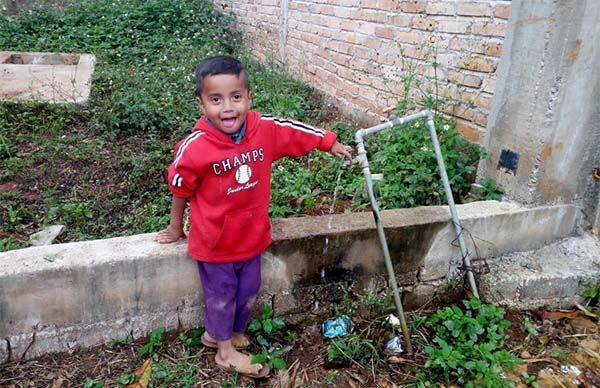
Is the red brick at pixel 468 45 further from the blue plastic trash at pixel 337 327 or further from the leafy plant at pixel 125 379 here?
the leafy plant at pixel 125 379

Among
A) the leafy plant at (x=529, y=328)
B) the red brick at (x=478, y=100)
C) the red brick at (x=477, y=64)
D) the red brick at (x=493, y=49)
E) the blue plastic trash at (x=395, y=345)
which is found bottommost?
the blue plastic trash at (x=395, y=345)

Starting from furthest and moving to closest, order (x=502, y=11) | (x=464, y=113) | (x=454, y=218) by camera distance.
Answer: (x=464, y=113)
(x=502, y=11)
(x=454, y=218)

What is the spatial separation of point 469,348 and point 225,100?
1.70 metres

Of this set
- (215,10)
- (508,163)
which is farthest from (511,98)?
(215,10)

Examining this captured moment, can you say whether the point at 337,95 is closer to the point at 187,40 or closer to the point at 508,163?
the point at 508,163

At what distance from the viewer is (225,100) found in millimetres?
1938

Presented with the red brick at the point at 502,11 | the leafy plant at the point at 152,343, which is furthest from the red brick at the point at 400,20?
the leafy plant at the point at 152,343

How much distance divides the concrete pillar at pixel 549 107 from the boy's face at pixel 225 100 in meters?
1.71

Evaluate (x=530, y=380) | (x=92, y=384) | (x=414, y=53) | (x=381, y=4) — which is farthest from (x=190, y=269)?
(x=381, y=4)

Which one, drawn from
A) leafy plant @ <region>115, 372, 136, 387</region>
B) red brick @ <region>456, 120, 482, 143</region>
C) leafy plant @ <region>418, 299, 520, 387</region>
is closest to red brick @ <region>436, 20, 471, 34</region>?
red brick @ <region>456, 120, 482, 143</region>

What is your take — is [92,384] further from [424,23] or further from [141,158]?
[424,23]

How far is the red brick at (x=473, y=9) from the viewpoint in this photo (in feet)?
10.9

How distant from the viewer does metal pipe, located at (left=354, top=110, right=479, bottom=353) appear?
2.17 meters

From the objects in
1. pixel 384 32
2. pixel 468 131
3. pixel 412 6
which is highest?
pixel 412 6
